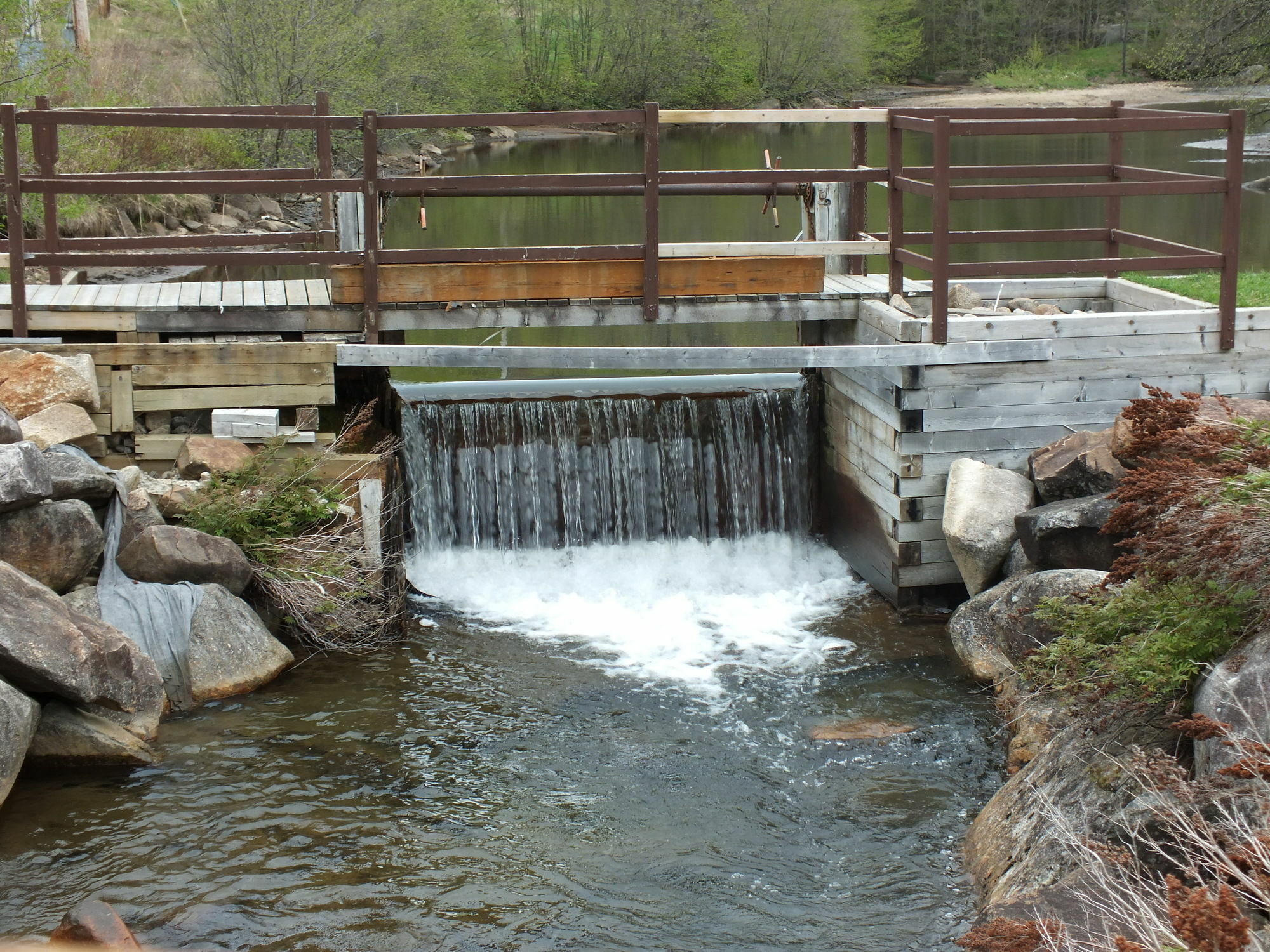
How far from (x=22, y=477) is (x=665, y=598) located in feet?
16.7

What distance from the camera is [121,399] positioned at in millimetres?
10688

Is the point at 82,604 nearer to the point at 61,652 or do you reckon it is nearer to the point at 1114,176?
the point at 61,652

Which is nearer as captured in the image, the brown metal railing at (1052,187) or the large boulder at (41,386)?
the large boulder at (41,386)

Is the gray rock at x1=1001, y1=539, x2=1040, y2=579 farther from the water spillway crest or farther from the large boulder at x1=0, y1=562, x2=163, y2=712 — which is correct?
the large boulder at x1=0, y1=562, x2=163, y2=712

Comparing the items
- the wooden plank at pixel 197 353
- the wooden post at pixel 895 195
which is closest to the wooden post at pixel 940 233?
the wooden post at pixel 895 195

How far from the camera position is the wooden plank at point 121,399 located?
35.0 ft

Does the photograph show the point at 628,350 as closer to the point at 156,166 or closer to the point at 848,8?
the point at 156,166

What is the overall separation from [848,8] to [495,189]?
198 ft

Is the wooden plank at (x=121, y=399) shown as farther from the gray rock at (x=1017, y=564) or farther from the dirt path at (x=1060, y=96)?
the dirt path at (x=1060, y=96)

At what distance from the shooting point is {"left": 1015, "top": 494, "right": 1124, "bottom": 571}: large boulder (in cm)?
916

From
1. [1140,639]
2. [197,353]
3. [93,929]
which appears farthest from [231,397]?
[1140,639]

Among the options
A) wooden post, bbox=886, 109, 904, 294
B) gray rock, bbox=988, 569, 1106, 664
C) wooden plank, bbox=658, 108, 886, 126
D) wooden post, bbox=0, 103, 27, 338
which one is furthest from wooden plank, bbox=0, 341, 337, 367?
gray rock, bbox=988, 569, 1106, 664

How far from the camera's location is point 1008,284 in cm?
1252

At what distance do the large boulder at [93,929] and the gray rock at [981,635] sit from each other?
5712mm
